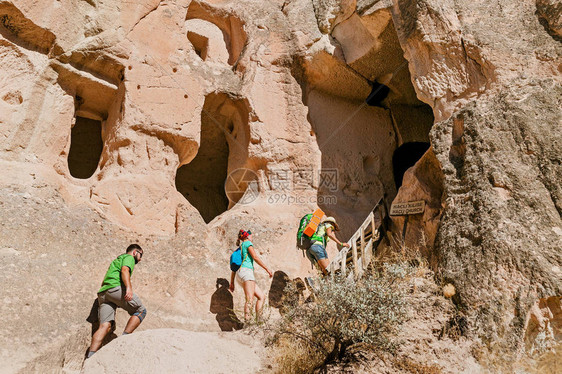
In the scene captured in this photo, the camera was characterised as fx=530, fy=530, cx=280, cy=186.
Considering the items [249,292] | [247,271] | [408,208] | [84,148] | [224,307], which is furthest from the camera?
[84,148]

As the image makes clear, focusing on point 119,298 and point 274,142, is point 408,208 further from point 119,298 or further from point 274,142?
point 119,298

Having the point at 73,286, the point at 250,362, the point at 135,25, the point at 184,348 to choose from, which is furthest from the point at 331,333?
the point at 135,25

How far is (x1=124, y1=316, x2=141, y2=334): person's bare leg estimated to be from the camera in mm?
4474

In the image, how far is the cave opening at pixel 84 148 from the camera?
9.16 metres

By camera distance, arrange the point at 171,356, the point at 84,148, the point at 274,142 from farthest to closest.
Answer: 1. the point at 84,148
2. the point at 274,142
3. the point at 171,356

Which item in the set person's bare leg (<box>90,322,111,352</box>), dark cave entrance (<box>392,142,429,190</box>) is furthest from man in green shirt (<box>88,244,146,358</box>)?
dark cave entrance (<box>392,142,429,190</box>)

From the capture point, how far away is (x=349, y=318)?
4.07m

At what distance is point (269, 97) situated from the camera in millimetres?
7531

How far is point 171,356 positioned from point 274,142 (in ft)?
13.4

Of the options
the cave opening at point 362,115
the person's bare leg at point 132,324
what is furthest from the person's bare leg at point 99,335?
the cave opening at point 362,115

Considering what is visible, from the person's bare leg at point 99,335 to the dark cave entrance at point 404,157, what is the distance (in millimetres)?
5159

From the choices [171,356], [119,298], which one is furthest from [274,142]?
[171,356]

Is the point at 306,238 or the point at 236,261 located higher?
the point at 306,238

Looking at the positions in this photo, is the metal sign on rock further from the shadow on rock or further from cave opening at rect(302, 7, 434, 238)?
the shadow on rock
